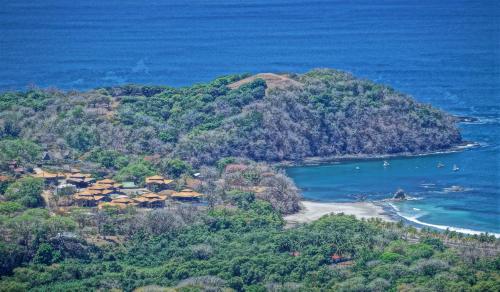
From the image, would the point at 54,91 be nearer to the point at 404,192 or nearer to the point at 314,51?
the point at 404,192

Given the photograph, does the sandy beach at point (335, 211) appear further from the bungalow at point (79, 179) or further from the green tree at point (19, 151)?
the green tree at point (19, 151)

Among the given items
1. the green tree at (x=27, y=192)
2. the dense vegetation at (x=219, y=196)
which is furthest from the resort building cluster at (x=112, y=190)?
the green tree at (x=27, y=192)

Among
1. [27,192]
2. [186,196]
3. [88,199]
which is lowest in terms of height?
[88,199]

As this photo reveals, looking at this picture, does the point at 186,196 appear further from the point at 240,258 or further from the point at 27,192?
the point at 240,258

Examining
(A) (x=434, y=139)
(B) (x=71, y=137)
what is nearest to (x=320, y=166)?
(A) (x=434, y=139)

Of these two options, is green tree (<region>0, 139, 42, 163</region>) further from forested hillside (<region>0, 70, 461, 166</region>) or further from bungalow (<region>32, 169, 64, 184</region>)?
bungalow (<region>32, 169, 64, 184</region>)

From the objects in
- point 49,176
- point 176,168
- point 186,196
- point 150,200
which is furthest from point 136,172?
point 150,200
